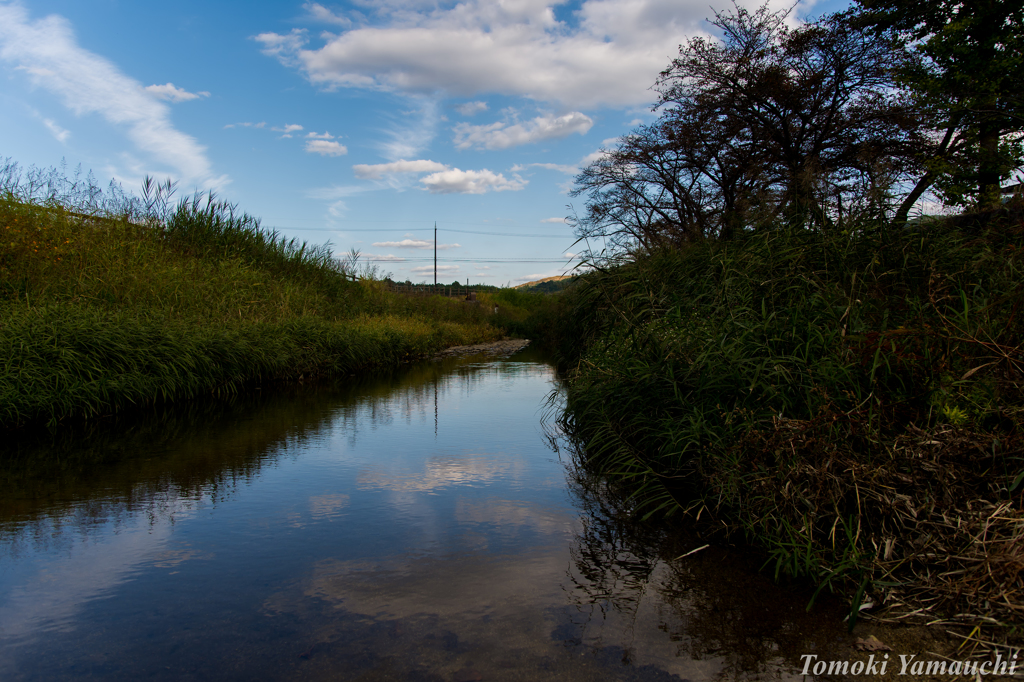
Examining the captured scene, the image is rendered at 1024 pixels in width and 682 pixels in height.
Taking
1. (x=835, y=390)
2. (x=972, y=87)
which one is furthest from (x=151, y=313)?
(x=972, y=87)

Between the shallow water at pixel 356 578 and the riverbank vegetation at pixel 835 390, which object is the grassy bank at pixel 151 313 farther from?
the riverbank vegetation at pixel 835 390

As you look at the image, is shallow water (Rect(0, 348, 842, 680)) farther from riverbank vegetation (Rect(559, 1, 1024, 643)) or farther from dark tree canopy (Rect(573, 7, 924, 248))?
dark tree canopy (Rect(573, 7, 924, 248))

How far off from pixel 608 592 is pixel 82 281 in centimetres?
1002

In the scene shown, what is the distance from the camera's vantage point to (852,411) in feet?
10.4

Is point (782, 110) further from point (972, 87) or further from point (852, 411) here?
point (852, 411)

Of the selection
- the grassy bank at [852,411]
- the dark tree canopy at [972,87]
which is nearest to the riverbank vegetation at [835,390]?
the grassy bank at [852,411]

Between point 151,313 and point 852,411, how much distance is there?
9.88 meters

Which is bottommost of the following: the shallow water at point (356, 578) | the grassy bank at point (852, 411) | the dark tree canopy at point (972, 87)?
the shallow water at point (356, 578)

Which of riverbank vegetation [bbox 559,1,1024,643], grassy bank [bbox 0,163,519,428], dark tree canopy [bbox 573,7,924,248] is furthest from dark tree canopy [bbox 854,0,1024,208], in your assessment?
grassy bank [bbox 0,163,519,428]

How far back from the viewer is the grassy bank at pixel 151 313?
23.3 feet

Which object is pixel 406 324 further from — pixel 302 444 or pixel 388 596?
pixel 388 596

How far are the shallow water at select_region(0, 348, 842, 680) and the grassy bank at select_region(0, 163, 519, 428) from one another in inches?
58.2

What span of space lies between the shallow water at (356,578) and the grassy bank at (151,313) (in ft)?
4.85

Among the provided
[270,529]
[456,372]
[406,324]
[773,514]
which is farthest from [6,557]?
[406,324]
